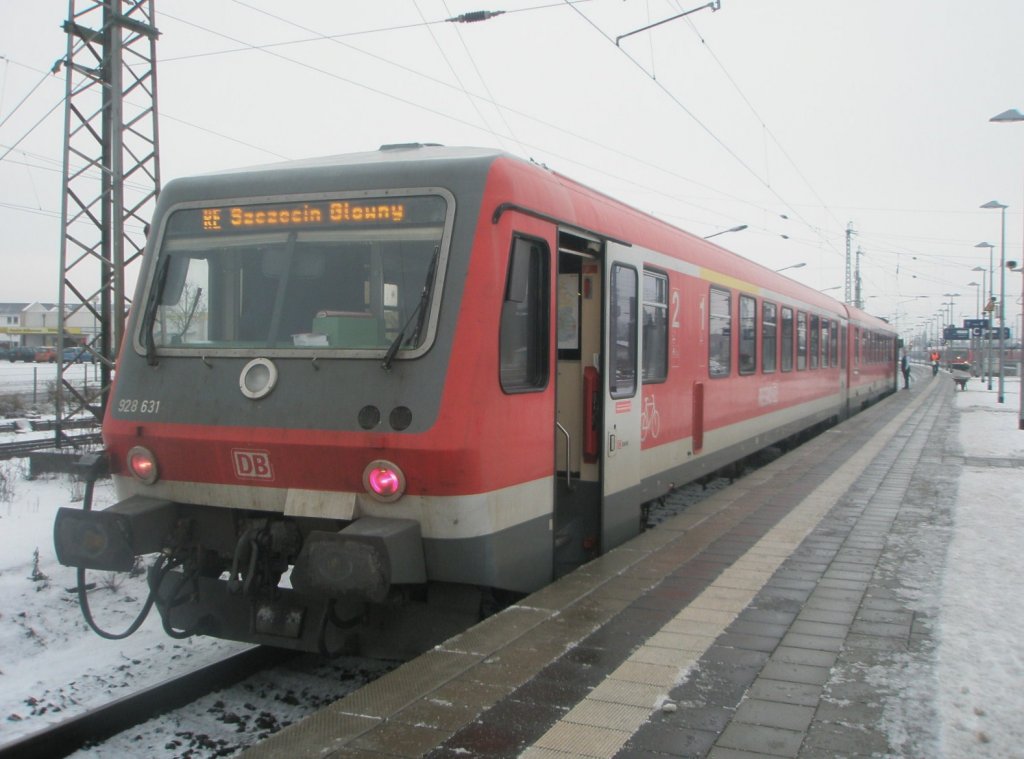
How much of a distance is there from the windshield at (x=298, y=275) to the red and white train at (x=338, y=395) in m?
0.01

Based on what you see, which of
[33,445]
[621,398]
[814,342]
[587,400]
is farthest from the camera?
[33,445]

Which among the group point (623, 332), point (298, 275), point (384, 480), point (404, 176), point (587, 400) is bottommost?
point (384, 480)

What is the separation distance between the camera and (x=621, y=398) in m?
7.16

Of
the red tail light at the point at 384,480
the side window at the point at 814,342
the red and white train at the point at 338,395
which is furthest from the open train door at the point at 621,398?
the side window at the point at 814,342

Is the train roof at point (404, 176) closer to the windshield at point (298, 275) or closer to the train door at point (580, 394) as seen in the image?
the windshield at point (298, 275)

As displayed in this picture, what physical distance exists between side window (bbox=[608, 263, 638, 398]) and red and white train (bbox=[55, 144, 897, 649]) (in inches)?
26.4

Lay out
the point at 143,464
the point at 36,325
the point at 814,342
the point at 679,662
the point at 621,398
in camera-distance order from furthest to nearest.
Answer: the point at 36,325 < the point at 814,342 < the point at 621,398 < the point at 143,464 < the point at 679,662

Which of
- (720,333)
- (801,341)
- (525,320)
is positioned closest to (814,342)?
(801,341)

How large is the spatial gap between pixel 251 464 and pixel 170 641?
2.42 meters

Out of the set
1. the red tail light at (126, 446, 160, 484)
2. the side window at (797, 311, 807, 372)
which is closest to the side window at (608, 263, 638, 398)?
the red tail light at (126, 446, 160, 484)

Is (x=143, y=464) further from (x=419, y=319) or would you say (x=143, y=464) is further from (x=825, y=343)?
(x=825, y=343)

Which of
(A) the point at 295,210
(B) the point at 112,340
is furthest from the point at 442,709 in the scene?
(B) the point at 112,340

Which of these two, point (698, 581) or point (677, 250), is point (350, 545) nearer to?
point (698, 581)

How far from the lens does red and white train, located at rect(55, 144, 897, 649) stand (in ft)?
16.7
